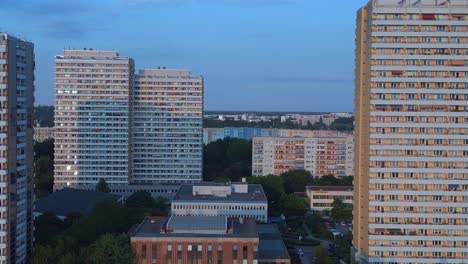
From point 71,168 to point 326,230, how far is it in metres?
28.2

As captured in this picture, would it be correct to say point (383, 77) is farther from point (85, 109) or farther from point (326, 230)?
point (85, 109)

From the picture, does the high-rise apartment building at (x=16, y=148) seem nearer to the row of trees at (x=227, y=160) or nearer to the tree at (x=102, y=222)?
the tree at (x=102, y=222)

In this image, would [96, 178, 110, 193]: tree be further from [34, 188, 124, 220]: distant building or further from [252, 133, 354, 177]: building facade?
[252, 133, 354, 177]: building facade

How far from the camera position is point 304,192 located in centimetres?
7169

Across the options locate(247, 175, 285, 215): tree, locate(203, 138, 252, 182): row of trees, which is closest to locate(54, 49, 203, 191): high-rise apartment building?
locate(203, 138, 252, 182): row of trees

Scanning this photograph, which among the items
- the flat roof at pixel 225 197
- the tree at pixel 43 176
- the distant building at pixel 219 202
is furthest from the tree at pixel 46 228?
the tree at pixel 43 176

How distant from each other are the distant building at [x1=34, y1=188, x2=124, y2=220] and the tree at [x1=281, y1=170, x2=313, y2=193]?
2374 cm

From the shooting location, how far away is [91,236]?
1607 inches

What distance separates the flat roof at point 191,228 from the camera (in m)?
35.0

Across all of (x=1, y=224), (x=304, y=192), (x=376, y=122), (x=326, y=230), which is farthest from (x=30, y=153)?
(x=304, y=192)

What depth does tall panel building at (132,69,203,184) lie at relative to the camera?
69938mm

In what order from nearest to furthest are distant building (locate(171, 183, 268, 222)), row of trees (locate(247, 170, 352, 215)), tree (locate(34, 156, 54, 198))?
distant building (locate(171, 183, 268, 222)) < row of trees (locate(247, 170, 352, 215)) < tree (locate(34, 156, 54, 198))

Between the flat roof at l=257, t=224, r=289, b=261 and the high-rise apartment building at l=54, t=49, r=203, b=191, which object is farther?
the high-rise apartment building at l=54, t=49, r=203, b=191

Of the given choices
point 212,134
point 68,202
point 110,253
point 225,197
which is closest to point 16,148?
point 110,253
